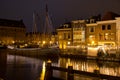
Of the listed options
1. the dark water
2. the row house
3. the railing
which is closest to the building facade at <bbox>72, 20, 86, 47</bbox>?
the row house

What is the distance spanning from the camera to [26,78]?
21.9 meters

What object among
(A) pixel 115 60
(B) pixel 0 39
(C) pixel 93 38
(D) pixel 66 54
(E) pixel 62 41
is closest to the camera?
(A) pixel 115 60

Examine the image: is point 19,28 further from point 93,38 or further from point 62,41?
point 93,38

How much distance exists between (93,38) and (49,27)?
52.6ft

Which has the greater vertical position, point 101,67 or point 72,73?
point 72,73

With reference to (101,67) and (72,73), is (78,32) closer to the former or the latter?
(101,67)

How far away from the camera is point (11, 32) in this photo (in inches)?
4700

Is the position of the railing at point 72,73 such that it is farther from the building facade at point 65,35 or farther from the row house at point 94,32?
the building facade at point 65,35

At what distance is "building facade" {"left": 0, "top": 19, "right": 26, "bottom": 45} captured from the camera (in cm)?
11422

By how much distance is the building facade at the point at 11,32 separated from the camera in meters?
114

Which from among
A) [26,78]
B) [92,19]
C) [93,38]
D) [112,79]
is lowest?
[26,78]

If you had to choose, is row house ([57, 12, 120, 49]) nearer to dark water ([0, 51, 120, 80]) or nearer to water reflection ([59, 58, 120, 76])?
water reflection ([59, 58, 120, 76])

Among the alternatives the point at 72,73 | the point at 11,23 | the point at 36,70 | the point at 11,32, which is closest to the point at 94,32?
the point at 36,70

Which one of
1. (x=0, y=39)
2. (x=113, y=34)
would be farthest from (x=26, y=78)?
(x=0, y=39)
